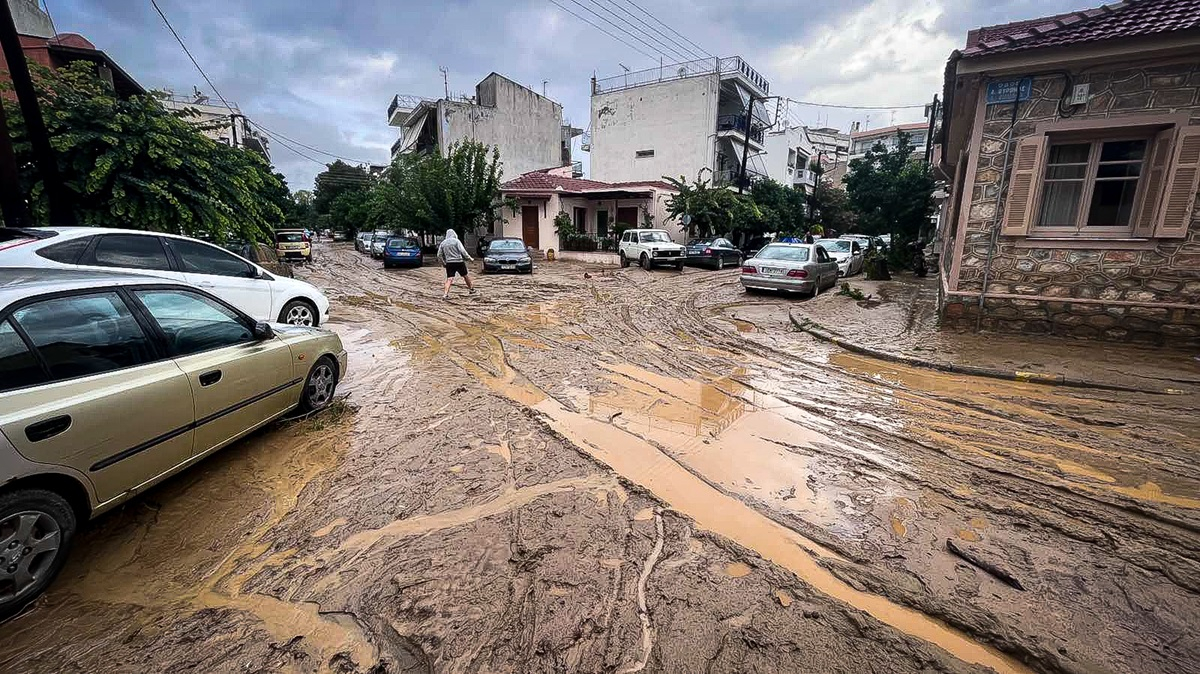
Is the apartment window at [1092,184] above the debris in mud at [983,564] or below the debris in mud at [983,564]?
above

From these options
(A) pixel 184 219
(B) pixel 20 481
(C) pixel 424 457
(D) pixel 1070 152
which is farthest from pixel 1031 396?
(A) pixel 184 219

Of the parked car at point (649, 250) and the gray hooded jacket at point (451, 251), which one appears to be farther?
the parked car at point (649, 250)

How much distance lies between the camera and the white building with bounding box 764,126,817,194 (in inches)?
1836

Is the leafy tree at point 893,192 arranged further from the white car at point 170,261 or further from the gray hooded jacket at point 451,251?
the white car at point 170,261

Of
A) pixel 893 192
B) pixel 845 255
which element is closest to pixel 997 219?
pixel 845 255

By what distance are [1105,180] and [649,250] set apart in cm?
1441

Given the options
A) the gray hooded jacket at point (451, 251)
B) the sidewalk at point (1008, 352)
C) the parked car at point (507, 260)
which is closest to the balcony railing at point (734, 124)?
the parked car at point (507, 260)

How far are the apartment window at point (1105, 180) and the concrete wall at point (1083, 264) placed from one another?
0.19 metres

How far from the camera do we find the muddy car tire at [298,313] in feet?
25.2

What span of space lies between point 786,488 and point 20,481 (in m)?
4.47

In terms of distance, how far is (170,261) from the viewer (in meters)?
6.25

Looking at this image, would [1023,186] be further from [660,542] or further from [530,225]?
[530,225]

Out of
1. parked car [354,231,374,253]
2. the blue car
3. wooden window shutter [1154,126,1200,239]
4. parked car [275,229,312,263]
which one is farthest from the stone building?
parked car [354,231,374,253]

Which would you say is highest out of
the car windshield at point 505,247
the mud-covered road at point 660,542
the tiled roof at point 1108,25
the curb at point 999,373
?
the tiled roof at point 1108,25
